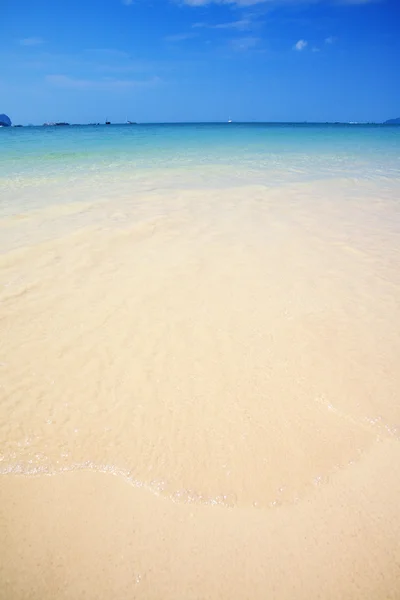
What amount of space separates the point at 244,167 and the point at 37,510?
11130 millimetres

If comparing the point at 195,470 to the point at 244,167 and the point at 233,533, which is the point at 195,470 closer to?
the point at 233,533

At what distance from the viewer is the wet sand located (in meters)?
1.34

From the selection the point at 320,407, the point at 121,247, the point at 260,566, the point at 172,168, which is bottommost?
the point at 260,566

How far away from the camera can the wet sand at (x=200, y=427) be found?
4.41 ft

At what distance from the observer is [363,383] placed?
214 centimetres

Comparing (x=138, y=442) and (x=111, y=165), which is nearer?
(x=138, y=442)

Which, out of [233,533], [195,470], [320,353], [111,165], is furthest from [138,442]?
[111,165]

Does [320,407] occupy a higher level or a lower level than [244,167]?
lower

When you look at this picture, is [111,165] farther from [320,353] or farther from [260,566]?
[260,566]

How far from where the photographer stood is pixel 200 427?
188cm

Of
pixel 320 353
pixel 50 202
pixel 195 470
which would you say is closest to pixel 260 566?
pixel 195 470

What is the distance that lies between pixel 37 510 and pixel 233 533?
0.89 meters

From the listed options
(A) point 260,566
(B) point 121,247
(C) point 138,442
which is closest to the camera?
(A) point 260,566

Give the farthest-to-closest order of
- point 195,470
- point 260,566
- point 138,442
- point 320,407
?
point 320,407 → point 138,442 → point 195,470 → point 260,566
